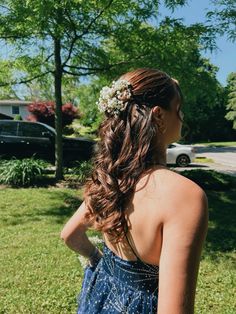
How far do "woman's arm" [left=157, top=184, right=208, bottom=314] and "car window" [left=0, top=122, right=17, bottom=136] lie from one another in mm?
13535

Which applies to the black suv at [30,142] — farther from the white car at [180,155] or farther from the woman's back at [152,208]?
the woman's back at [152,208]

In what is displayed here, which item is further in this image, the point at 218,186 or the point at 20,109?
the point at 20,109

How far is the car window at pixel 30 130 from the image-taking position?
14.3 m

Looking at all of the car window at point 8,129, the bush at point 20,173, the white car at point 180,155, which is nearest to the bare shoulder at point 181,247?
the bush at point 20,173

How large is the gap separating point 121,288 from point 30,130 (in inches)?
515

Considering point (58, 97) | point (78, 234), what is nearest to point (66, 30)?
point (58, 97)

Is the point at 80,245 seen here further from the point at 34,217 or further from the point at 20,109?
the point at 20,109

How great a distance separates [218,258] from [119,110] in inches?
191

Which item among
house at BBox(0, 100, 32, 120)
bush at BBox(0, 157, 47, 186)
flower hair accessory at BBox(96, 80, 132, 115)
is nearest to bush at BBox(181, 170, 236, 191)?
bush at BBox(0, 157, 47, 186)

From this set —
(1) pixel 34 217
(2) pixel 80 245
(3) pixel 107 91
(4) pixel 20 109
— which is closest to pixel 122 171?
(3) pixel 107 91

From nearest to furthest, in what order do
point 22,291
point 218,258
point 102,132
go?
point 102,132
point 22,291
point 218,258

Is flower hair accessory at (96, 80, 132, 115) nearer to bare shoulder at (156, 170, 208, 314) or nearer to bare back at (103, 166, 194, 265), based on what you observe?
bare back at (103, 166, 194, 265)

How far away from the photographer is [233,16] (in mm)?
9562

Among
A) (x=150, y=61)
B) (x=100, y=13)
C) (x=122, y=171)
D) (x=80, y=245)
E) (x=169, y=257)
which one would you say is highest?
(x=100, y=13)
